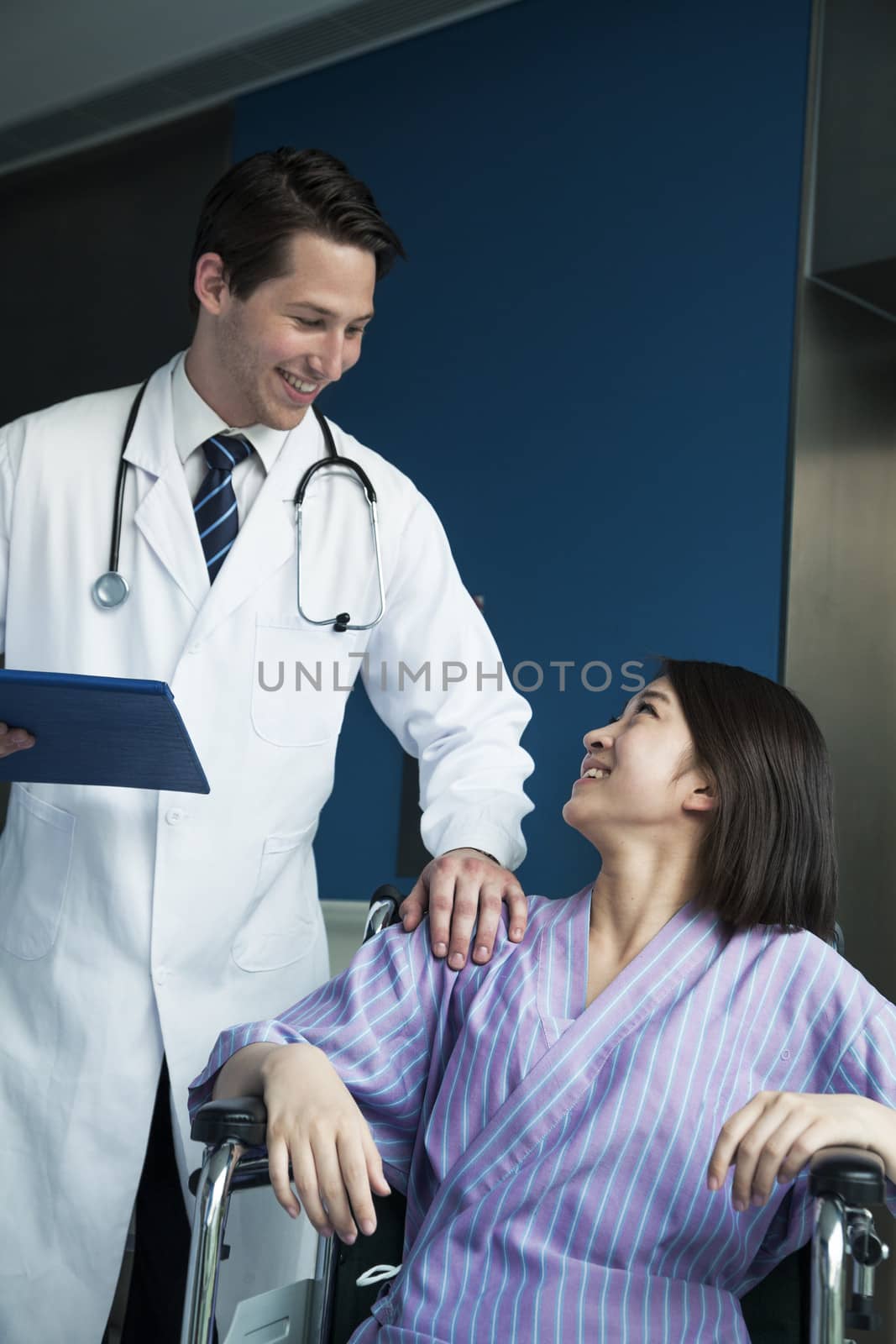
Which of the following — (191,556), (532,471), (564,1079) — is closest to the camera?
(564,1079)

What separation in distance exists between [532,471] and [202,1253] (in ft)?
6.40

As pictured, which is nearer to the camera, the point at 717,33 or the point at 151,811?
the point at 151,811

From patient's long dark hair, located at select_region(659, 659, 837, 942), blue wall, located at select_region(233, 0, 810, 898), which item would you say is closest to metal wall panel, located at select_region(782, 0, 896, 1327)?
blue wall, located at select_region(233, 0, 810, 898)

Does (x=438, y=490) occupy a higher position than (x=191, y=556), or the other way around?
(x=438, y=490)

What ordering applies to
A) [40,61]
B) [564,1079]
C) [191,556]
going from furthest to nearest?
[40,61] → [191,556] → [564,1079]

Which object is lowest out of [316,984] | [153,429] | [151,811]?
[316,984]

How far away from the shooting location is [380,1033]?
55.9 inches

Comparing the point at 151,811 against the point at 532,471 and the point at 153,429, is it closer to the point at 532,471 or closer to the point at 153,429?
the point at 153,429

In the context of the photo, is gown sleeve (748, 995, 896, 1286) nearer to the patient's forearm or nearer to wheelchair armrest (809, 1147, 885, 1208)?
wheelchair armrest (809, 1147, 885, 1208)

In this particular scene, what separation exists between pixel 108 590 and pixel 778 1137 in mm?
980

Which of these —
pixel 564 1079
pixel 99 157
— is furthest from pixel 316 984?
pixel 99 157

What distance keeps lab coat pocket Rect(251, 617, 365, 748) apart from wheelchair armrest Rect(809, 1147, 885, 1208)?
0.84 meters

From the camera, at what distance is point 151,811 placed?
1614 mm

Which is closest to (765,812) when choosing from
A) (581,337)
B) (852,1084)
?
(852,1084)
